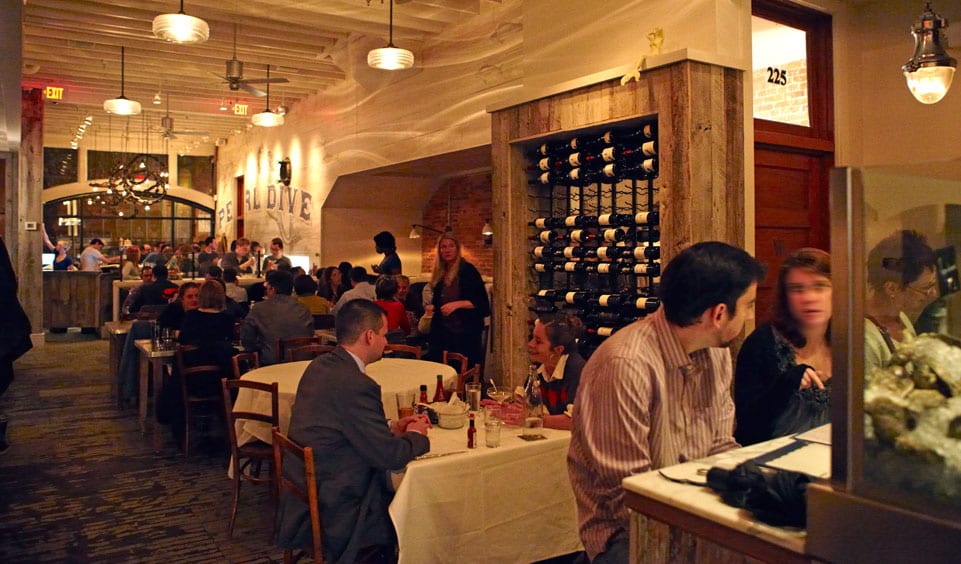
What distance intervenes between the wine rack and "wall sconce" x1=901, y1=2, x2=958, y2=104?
1401 mm

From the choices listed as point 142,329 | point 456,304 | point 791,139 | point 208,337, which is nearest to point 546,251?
point 456,304

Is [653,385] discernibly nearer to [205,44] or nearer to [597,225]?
[597,225]

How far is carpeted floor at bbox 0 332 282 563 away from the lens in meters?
4.00

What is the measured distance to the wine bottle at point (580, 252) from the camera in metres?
5.27

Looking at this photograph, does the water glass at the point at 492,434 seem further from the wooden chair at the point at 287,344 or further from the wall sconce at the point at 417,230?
the wall sconce at the point at 417,230

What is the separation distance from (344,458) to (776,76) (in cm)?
392

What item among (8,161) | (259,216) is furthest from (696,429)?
(259,216)

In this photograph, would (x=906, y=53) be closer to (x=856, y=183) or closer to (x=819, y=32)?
(x=819, y=32)

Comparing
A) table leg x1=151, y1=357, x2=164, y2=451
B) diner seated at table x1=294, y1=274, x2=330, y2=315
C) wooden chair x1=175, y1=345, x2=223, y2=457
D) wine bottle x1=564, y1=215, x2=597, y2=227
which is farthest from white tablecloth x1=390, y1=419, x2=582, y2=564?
diner seated at table x1=294, y1=274, x2=330, y2=315

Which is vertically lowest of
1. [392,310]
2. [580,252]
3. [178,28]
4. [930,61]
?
[392,310]

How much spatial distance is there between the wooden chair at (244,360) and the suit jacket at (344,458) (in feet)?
6.67

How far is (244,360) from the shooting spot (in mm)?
5867

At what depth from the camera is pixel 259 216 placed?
1633 cm

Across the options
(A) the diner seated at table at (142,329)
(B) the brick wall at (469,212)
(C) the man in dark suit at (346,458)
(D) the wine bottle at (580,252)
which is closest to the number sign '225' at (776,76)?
(D) the wine bottle at (580,252)
